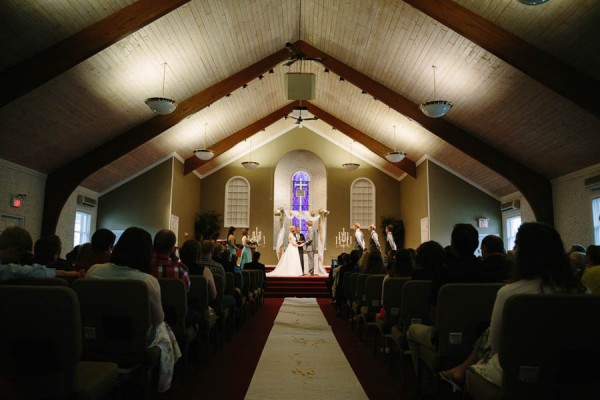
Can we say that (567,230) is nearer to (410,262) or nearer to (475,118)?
(475,118)

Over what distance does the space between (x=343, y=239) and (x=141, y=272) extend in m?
13.5

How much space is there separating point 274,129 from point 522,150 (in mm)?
8524

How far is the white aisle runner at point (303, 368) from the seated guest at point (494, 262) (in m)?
1.18

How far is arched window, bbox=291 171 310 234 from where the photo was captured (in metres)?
16.5

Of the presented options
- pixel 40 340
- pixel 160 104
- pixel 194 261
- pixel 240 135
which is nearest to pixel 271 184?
pixel 240 135

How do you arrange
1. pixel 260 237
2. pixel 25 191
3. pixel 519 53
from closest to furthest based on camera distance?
pixel 519 53 < pixel 25 191 < pixel 260 237

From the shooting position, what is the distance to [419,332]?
9.41ft

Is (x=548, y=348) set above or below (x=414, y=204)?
below

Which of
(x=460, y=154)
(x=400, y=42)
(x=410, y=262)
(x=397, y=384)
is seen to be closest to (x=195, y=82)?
(x=400, y=42)

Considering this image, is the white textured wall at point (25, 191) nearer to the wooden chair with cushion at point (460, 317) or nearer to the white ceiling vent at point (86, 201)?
the white ceiling vent at point (86, 201)

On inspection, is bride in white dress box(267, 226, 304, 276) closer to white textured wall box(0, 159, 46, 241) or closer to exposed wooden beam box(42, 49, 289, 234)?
exposed wooden beam box(42, 49, 289, 234)

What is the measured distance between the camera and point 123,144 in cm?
1016

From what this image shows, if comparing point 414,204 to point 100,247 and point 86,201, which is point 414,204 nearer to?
point 86,201

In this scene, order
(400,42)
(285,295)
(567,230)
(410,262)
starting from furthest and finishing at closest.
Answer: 1. (285,295)
2. (567,230)
3. (400,42)
4. (410,262)
